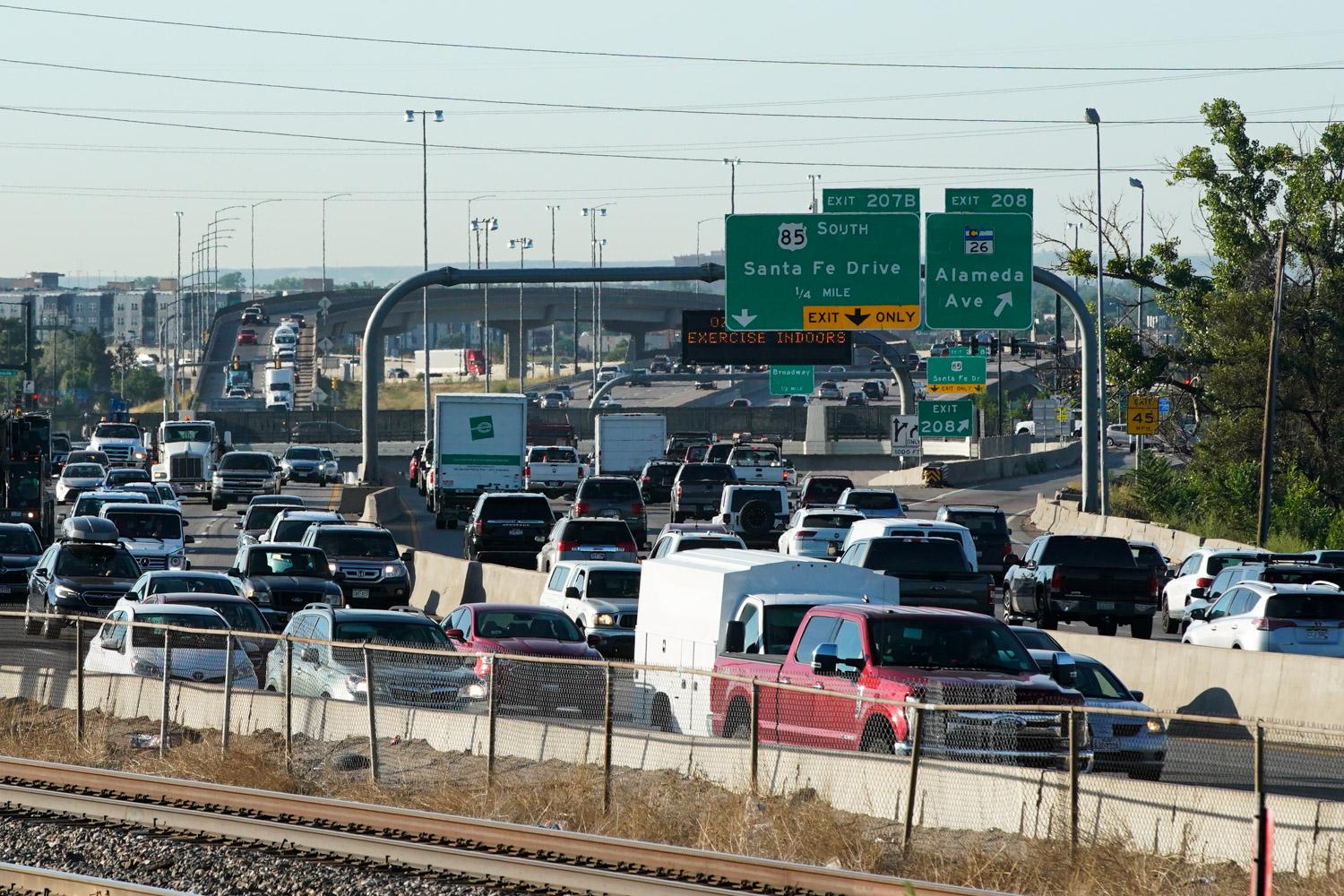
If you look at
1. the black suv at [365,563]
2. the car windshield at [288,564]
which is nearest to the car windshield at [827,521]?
the black suv at [365,563]

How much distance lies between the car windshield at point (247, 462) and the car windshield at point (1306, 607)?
4387 centimetres

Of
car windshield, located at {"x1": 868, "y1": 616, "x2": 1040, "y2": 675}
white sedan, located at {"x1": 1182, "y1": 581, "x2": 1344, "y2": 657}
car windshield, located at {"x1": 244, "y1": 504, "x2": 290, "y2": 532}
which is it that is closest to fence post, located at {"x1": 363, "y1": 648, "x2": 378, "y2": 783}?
car windshield, located at {"x1": 868, "y1": 616, "x2": 1040, "y2": 675}

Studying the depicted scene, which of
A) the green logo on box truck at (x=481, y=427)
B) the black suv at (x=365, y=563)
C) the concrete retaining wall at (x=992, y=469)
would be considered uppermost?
the green logo on box truck at (x=481, y=427)

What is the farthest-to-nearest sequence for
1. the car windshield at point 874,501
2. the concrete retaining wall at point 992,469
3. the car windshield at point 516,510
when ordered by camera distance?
the concrete retaining wall at point 992,469 < the car windshield at point 874,501 < the car windshield at point 516,510

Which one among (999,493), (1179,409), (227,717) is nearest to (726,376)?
(999,493)

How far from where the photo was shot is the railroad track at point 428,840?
1246cm

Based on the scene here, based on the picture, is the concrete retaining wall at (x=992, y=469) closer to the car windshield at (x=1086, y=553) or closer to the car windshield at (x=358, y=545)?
the car windshield at (x=358, y=545)

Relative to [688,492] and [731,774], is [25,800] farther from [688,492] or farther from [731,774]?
[688,492]

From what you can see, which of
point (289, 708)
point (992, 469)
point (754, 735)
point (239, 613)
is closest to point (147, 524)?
point (239, 613)

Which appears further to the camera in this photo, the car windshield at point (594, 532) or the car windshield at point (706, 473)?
the car windshield at point (706, 473)

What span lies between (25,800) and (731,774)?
18.8 ft

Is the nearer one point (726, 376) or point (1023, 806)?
point (1023, 806)

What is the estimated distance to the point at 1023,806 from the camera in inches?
529

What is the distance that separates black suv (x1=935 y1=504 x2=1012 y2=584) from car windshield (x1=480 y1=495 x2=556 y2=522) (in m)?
8.34
